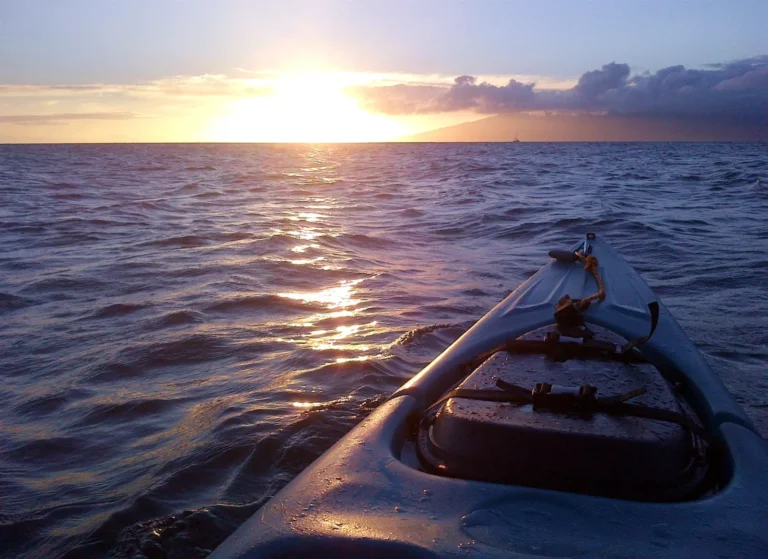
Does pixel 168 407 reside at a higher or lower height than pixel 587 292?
lower

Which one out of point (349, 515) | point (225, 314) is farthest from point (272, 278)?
point (349, 515)

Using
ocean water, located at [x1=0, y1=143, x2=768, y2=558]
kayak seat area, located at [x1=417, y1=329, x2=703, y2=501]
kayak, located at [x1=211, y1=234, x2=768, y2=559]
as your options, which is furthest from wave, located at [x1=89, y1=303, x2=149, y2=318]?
kayak seat area, located at [x1=417, y1=329, x2=703, y2=501]

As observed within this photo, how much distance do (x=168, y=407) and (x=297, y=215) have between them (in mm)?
10285

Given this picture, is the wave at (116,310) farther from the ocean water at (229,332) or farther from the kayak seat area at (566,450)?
the kayak seat area at (566,450)

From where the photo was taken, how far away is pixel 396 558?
1464 millimetres

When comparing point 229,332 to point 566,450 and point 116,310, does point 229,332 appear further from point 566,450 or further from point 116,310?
point 566,450

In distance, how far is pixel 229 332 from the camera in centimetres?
528

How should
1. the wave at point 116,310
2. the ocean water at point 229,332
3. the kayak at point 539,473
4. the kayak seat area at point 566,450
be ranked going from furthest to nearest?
the wave at point 116,310
the ocean water at point 229,332
the kayak seat area at point 566,450
the kayak at point 539,473

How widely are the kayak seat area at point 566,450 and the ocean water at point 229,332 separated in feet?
4.09

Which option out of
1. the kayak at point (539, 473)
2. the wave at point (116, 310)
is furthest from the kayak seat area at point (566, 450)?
the wave at point (116, 310)

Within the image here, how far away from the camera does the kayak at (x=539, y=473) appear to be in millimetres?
1522

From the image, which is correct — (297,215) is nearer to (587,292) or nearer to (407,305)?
(407,305)

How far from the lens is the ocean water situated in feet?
9.73

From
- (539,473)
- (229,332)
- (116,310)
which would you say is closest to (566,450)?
(539,473)
